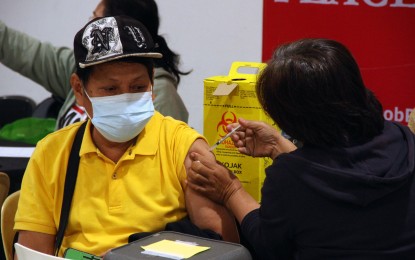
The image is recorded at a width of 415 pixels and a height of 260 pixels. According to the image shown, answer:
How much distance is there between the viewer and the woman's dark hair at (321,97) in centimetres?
204

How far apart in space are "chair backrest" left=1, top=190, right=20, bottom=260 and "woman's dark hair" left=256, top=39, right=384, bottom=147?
1.11 meters

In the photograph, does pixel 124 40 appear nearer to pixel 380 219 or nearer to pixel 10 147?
pixel 380 219

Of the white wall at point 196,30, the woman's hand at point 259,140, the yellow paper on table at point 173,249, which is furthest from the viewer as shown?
the white wall at point 196,30

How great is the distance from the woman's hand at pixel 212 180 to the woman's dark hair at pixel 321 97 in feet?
1.23

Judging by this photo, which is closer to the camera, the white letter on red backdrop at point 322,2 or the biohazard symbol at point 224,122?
the biohazard symbol at point 224,122

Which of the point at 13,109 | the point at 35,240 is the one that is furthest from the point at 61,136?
the point at 13,109

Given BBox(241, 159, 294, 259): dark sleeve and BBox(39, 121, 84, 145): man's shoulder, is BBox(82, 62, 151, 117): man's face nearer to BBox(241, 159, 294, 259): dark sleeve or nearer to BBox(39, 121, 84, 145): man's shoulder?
BBox(39, 121, 84, 145): man's shoulder

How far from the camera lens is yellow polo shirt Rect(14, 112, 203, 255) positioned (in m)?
2.46

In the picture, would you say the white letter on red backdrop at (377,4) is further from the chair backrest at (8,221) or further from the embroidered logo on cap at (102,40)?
the chair backrest at (8,221)

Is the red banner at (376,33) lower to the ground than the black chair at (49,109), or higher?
higher

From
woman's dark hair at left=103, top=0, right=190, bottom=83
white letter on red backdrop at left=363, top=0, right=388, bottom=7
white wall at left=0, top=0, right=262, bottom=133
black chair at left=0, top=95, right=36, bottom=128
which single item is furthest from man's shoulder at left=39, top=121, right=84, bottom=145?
black chair at left=0, top=95, right=36, bottom=128

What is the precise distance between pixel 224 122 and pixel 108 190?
566 mm

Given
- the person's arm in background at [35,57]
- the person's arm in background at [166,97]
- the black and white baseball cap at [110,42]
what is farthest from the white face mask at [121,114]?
the person's arm in background at [35,57]

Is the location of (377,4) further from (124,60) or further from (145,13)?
(124,60)
